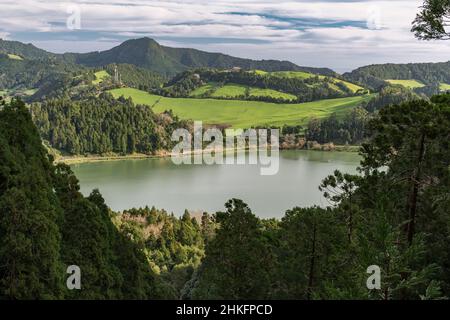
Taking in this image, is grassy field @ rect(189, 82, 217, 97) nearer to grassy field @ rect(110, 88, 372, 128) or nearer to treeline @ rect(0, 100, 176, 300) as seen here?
grassy field @ rect(110, 88, 372, 128)

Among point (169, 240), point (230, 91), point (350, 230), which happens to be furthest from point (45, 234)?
point (230, 91)

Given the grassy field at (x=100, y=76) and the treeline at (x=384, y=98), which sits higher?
the grassy field at (x=100, y=76)

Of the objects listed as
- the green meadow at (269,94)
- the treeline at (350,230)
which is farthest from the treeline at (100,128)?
the treeline at (350,230)

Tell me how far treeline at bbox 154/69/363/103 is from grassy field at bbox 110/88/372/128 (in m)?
7.09

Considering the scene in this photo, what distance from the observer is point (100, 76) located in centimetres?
18462

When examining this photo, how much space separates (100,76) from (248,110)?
7722 cm

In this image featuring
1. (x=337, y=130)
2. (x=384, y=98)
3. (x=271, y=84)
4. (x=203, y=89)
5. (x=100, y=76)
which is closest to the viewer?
(x=337, y=130)

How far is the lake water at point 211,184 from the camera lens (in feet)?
151

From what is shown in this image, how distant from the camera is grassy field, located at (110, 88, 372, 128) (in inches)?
4724

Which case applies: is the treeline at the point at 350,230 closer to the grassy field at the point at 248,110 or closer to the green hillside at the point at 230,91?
the grassy field at the point at 248,110

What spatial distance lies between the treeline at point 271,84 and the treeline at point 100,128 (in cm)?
3971

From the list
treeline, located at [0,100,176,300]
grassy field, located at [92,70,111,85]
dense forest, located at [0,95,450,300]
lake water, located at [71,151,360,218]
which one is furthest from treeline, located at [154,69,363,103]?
dense forest, located at [0,95,450,300]

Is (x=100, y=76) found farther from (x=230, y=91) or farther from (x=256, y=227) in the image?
(x=256, y=227)
